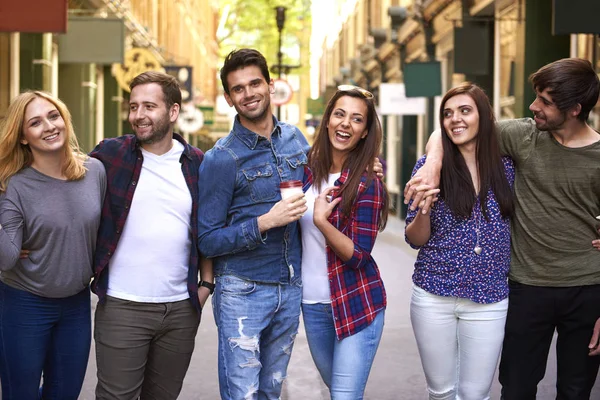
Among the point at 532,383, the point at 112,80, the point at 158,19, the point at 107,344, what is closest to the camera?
the point at 107,344

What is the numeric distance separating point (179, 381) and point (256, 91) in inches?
57.3

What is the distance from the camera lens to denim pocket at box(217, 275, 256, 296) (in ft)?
13.2

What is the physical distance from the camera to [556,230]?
13.5 feet

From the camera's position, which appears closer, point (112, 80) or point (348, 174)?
point (348, 174)

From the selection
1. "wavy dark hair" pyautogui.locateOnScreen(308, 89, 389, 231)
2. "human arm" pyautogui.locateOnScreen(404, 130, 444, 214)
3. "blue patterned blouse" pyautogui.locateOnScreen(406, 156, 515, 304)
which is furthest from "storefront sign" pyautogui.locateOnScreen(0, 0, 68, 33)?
"blue patterned blouse" pyautogui.locateOnScreen(406, 156, 515, 304)

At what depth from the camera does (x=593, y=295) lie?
4168mm

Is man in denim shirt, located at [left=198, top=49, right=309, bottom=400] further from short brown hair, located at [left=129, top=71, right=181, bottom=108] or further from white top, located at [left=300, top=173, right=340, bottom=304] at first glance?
short brown hair, located at [left=129, top=71, right=181, bottom=108]

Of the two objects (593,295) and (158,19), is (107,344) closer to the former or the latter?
(593,295)

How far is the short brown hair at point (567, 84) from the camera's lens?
4051 millimetres

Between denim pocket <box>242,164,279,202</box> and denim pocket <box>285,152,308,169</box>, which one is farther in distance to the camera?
denim pocket <box>285,152,308,169</box>

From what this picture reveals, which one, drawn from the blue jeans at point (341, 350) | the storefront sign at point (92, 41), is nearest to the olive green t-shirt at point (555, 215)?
the blue jeans at point (341, 350)

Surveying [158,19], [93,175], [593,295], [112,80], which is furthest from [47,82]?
[158,19]

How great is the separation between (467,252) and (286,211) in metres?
0.91

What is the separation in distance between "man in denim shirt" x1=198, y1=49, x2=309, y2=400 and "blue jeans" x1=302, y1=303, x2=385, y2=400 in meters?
0.13
